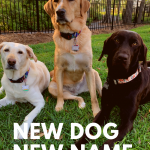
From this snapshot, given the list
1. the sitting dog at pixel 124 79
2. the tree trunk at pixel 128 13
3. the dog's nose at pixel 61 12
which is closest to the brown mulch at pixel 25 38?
the dog's nose at pixel 61 12

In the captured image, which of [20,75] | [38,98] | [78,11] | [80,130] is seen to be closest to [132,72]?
[80,130]

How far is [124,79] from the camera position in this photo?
2.17m

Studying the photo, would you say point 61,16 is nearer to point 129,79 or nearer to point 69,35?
point 69,35

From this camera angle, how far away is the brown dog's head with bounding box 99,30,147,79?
199 centimetres

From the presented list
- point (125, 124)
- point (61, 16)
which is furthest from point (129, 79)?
point (61, 16)

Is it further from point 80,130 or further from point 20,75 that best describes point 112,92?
point 20,75

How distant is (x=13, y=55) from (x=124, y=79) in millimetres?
1620

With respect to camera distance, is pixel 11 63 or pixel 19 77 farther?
pixel 19 77

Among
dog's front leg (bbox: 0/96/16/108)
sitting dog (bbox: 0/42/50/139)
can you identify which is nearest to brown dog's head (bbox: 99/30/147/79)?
sitting dog (bbox: 0/42/50/139)

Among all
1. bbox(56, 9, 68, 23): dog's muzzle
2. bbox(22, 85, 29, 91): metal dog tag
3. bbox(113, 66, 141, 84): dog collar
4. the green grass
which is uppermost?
bbox(56, 9, 68, 23): dog's muzzle

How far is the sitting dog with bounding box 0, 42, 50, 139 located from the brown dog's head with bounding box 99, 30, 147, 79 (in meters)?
1.25

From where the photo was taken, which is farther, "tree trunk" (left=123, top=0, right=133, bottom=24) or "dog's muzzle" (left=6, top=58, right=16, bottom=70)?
"tree trunk" (left=123, top=0, right=133, bottom=24)

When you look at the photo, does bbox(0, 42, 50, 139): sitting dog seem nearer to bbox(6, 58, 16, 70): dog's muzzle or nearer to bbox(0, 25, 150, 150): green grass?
bbox(6, 58, 16, 70): dog's muzzle

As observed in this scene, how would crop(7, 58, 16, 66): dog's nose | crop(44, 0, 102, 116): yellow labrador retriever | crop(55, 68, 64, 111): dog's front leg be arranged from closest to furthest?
crop(7, 58, 16, 66): dog's nose → crop(44, 0, 102, 116): yellow labrador retriever → crop(55, 68, 64, 111): dog's front leg
